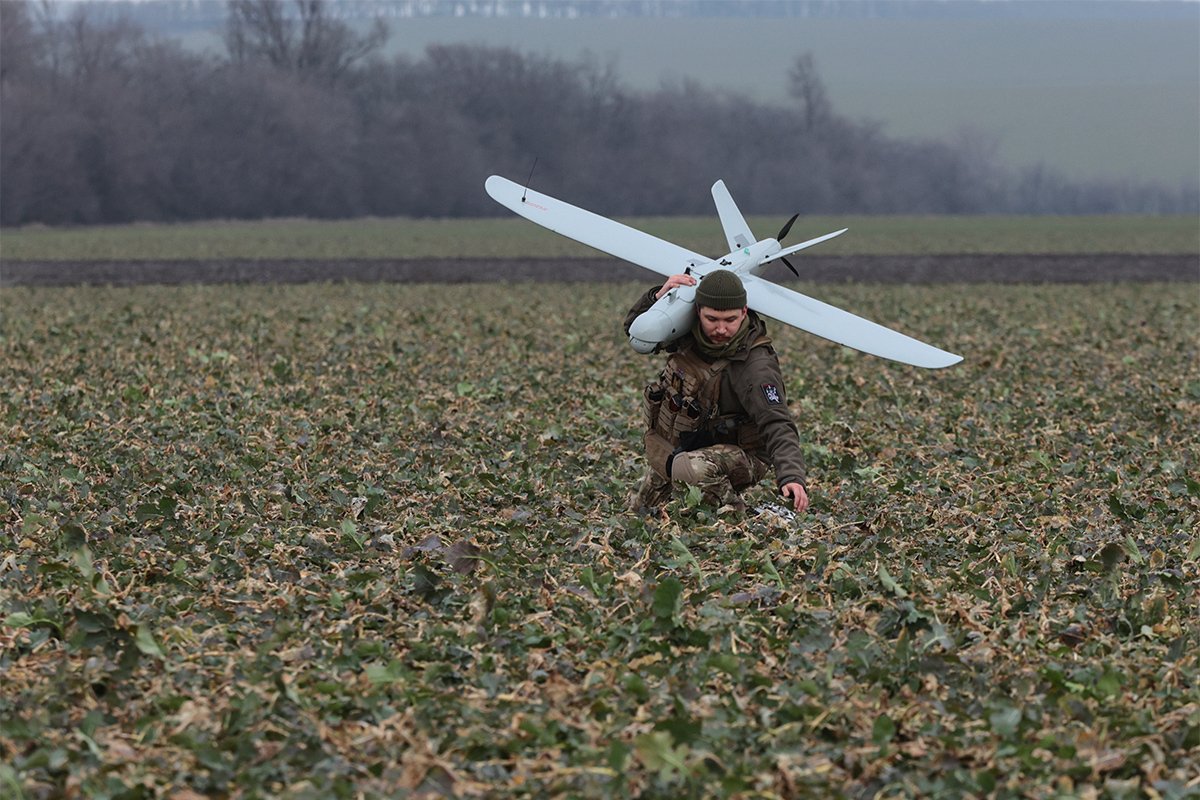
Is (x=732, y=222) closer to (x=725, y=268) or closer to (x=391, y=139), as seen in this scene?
(x=725, y=268)

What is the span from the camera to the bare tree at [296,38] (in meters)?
114

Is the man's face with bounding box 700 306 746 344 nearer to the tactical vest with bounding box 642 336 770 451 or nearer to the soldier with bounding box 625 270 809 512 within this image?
the soldier with bounding box 625 270 809 512

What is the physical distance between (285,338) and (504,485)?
1120 cm

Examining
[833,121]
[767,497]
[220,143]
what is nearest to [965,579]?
[767,497]

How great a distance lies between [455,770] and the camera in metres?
5.88

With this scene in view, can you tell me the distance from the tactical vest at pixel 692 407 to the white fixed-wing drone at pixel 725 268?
0.32m

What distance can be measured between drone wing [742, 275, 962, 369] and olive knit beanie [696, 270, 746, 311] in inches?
19.6

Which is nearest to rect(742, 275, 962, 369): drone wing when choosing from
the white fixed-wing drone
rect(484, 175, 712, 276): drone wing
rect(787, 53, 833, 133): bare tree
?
the white fixed-wing drone

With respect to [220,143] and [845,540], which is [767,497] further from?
[220,143]


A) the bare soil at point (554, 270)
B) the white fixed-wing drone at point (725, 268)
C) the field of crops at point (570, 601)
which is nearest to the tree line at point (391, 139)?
the bare soil at point (554, 270)

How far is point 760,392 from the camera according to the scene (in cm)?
947

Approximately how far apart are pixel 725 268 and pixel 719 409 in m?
0.91

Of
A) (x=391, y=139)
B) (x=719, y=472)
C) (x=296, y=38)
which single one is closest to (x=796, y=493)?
(x=719, y=472)

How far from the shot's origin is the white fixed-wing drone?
936cm
